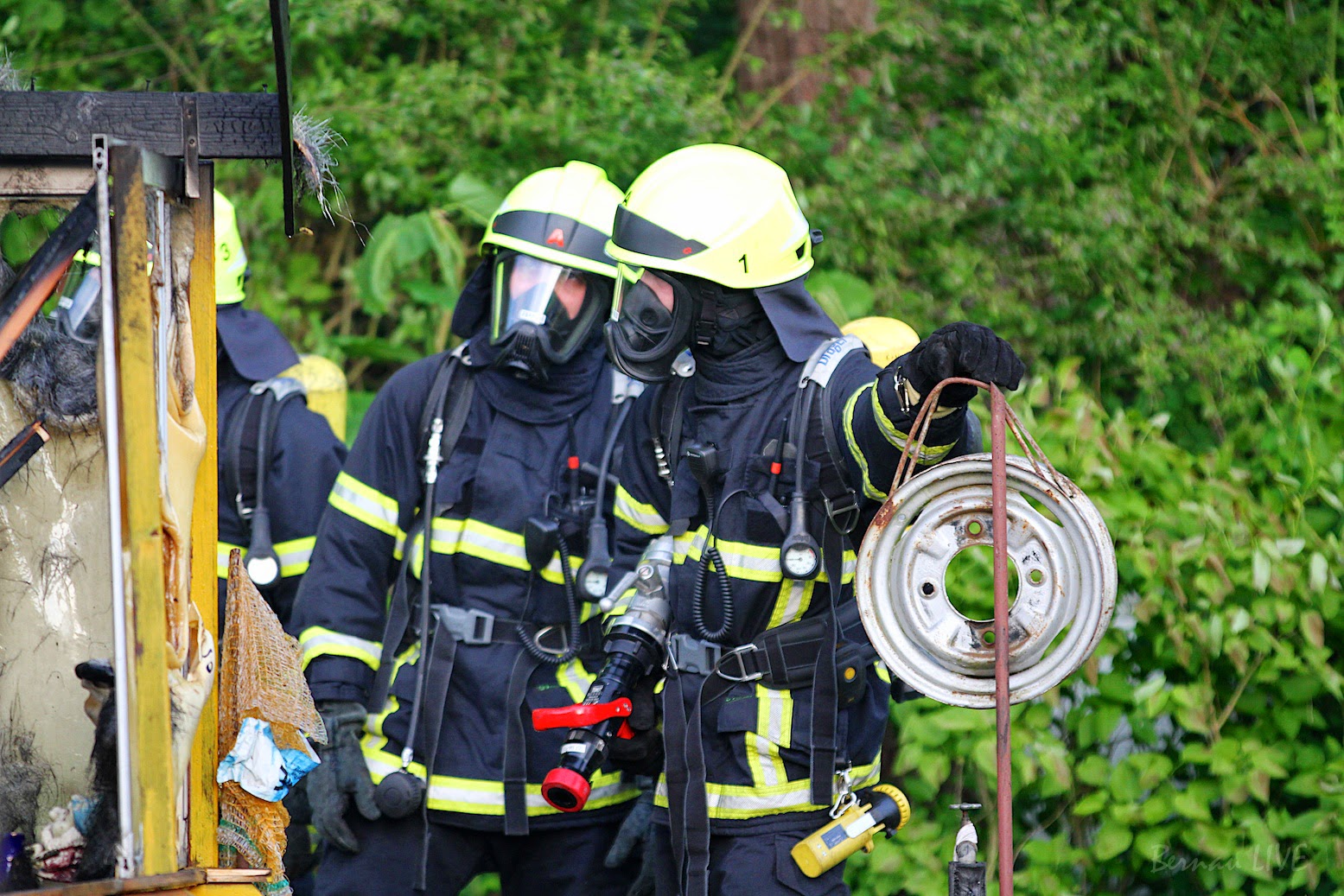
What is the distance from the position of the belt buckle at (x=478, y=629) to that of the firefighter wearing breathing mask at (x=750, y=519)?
0.56 metres

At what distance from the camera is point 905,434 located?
285 centimetres

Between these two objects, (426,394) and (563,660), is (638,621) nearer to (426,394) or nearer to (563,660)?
(563,660)

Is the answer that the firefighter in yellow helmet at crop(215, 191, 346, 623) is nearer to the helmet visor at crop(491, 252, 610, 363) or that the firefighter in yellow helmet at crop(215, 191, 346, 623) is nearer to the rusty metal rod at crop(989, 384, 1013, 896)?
the helmet visor at crop(491, 252, 610, 363)

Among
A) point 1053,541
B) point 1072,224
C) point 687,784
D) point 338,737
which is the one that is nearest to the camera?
→ point 1053,541

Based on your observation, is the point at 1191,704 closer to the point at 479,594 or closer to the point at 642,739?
the point at 642,739

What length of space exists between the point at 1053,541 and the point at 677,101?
397cm

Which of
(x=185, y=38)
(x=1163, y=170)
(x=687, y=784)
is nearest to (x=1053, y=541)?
(x=687, y=784)

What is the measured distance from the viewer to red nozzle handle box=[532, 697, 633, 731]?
10.7ft

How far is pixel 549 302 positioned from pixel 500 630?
2.78ft

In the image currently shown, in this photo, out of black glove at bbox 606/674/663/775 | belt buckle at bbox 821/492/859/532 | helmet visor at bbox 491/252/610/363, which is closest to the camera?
belt buckle at bbox 821/492/859/532

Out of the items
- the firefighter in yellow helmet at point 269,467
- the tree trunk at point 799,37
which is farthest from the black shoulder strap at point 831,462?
the tree trunk at point 799,37

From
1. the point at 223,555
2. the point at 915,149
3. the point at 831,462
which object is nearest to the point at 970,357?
the point at 831,462

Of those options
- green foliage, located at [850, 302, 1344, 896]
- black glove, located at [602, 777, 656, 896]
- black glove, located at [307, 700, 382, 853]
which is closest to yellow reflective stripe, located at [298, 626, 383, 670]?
black glove, located at [307, 700, 382, 853]

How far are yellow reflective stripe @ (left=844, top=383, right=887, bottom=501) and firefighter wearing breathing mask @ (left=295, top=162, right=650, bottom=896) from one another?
0.83 meters
